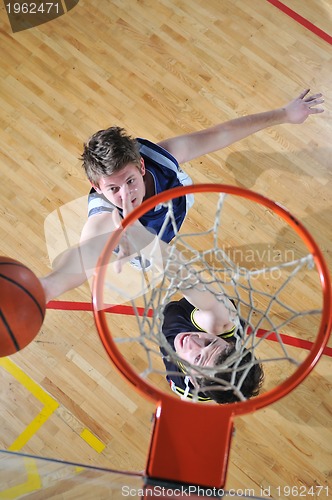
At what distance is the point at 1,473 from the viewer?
230cm

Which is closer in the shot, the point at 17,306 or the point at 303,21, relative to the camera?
the point at 17,306

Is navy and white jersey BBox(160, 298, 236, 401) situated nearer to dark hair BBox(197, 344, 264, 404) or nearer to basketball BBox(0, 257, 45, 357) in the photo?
dark hair BBox(197, 344, 264, 404)

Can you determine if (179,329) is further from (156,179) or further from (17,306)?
(17,306)

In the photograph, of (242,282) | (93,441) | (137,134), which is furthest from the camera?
(137,134)

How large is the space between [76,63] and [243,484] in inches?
96.4

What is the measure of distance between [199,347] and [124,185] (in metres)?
0.73

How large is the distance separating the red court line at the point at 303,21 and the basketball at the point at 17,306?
2.35m

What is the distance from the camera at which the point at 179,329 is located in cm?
244

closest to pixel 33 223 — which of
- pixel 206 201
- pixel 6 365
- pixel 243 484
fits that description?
pixel 6 365

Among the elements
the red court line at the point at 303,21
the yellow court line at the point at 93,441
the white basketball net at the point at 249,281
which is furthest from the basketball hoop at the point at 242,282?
the red court line at the point at 303,21

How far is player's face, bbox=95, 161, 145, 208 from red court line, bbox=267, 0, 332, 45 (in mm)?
1699

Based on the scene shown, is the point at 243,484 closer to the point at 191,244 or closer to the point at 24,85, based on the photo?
the point at 191,244

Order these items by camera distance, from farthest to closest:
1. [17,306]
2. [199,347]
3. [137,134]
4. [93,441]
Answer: [137,134]
[93,441]
[199,347]
[17,306]

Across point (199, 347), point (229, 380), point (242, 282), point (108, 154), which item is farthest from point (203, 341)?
point (108, 154)
